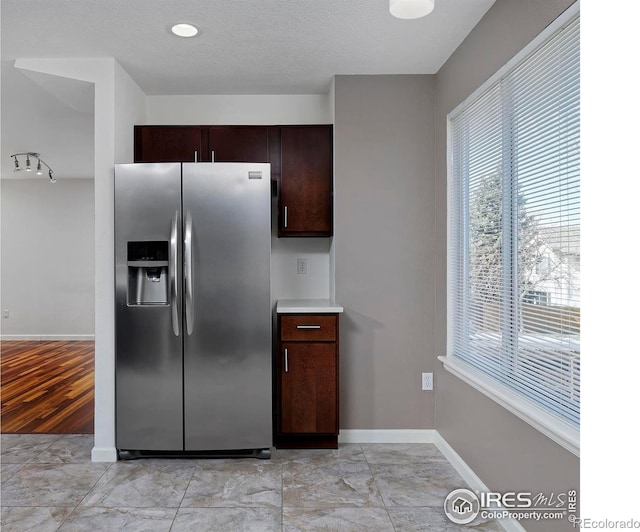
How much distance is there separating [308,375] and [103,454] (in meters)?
1.33

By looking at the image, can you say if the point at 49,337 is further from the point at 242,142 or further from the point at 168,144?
the point at 242,142

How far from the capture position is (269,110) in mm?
3561

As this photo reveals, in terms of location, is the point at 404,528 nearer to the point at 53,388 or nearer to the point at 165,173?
the point at 165,173

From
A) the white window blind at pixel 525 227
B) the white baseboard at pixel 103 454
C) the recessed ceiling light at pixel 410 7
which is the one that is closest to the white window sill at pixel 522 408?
the white window blind at pixel 525 227

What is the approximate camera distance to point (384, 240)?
125 inches

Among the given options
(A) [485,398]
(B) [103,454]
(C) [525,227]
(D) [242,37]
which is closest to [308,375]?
(A) [485,398]

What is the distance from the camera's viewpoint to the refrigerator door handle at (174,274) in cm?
278

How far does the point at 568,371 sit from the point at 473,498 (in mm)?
1095

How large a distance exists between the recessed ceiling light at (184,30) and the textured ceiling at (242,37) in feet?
0.13

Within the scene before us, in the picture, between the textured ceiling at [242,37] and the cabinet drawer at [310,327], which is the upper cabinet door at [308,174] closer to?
the textured ceiling at [242,37]

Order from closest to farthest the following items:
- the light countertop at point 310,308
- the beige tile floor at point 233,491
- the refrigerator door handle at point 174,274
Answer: the beige tile floor at point 233,491 < the refrigerator door handle at point 174,274 < the light countertop at point 310,308

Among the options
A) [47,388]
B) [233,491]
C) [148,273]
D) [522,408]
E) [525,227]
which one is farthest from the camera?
[47,388]

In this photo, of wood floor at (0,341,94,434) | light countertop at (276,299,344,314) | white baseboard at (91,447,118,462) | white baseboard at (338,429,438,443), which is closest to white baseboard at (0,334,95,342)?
wood floor at (0,341,94,434)
